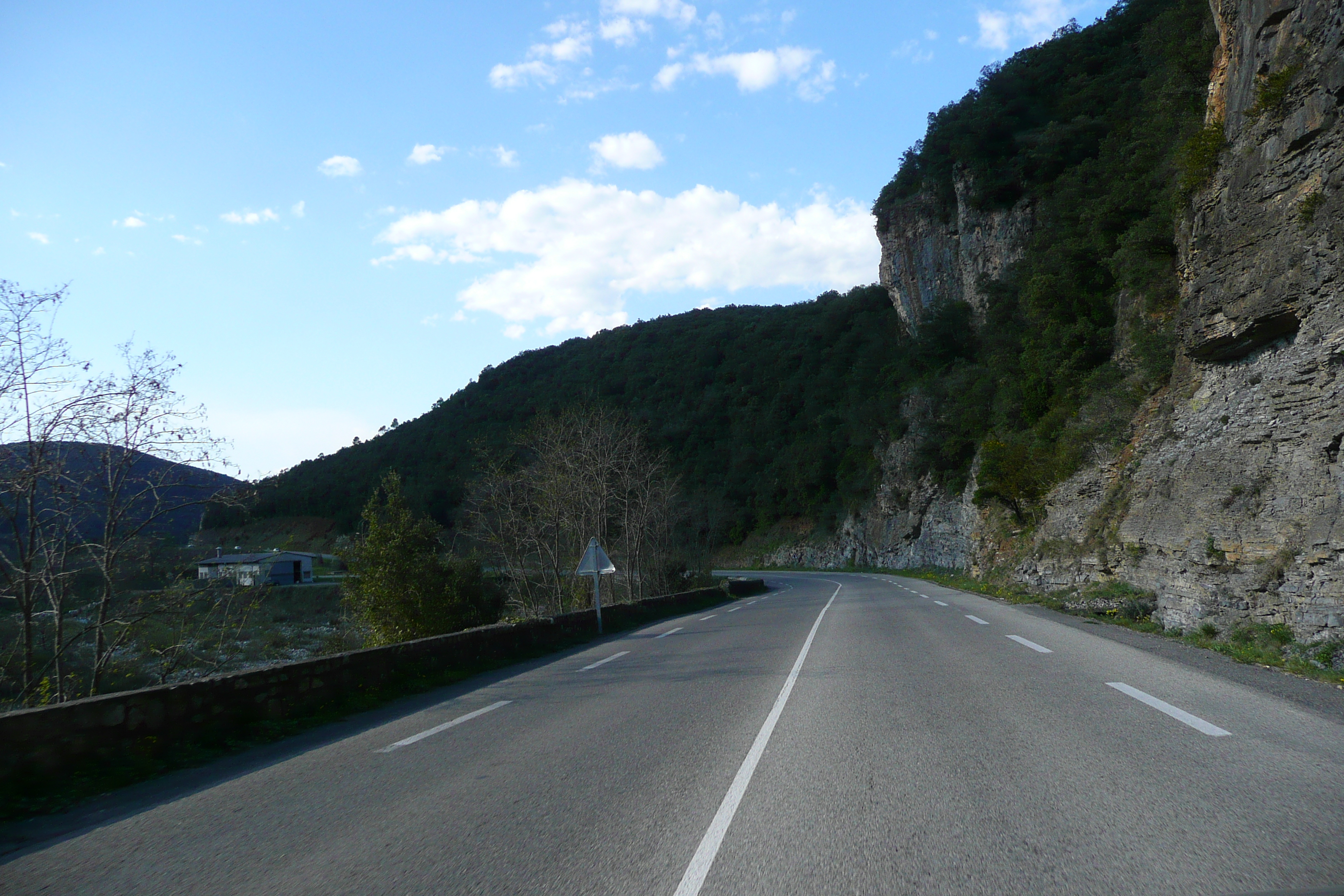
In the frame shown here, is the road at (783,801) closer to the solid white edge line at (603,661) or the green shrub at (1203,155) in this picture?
the solid white edge line at (603,661)

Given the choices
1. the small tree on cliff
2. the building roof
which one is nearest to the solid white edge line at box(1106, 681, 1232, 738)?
the building roof

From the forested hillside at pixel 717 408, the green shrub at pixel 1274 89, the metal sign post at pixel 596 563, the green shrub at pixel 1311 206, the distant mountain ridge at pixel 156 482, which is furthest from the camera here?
the forested hillside at pixel 717 408

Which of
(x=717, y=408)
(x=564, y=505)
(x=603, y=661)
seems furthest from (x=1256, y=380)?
(x=717, y=408)

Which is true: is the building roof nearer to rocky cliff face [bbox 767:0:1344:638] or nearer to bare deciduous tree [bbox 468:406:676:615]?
rocky cliff face [bbox 767:0:1344:638]

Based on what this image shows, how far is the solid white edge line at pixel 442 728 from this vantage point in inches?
271

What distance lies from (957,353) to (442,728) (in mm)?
60337

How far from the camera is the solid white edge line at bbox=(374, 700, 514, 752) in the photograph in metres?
6.88

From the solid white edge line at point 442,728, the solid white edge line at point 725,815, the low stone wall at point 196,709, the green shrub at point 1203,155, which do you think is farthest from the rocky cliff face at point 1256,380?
the low stone wall at point 196,709

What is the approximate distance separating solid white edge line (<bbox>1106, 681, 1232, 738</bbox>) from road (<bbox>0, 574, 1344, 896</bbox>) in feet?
0.11

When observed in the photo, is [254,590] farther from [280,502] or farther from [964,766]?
[280,502]

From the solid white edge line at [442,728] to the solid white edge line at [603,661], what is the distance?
2825 mm

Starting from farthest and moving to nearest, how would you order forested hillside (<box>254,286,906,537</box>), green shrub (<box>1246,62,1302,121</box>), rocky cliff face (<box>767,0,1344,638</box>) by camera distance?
forested hillside (<box>254,286,906,537</box>) < green shrub (<box>1246,62,1302,121</box>) < rocky cliff face (<box>767,0,1344,638</box>)

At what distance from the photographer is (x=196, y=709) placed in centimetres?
722

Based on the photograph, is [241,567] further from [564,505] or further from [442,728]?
[564,505]
